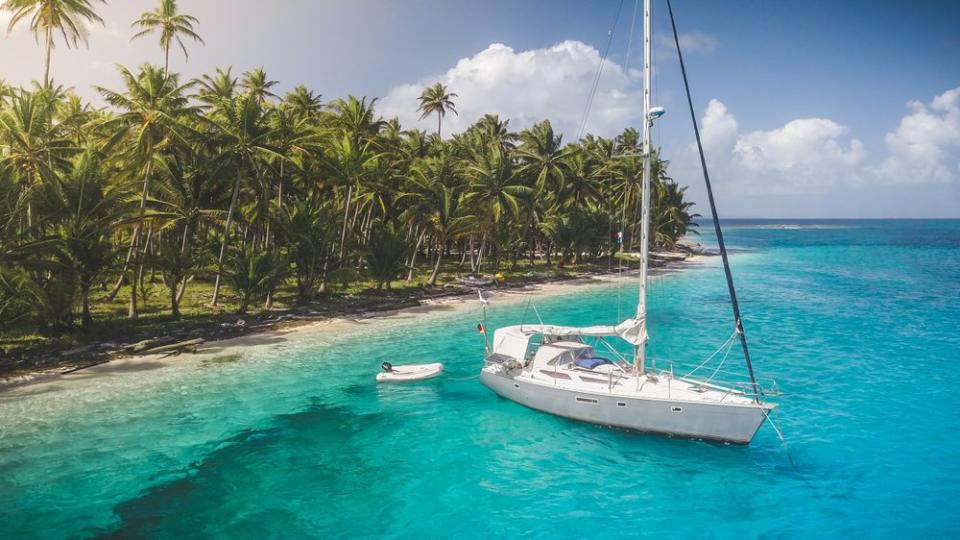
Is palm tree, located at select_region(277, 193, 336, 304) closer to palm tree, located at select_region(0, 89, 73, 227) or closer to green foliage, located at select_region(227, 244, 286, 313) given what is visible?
green foliage, located at select_region(227, 244, 286, 313)

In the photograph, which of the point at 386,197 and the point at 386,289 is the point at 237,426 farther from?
the point at 386,197

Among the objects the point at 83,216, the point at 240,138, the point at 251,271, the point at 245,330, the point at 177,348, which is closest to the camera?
the point at 83,216

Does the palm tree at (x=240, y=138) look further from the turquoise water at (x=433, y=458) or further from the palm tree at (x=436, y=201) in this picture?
the palm tree at (x=436, y=201)

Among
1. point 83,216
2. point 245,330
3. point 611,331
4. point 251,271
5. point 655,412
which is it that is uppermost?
point 83,216

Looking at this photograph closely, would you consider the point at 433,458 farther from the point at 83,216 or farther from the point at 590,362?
Answer: the point at 83,216

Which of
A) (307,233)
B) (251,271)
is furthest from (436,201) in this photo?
(251,271)

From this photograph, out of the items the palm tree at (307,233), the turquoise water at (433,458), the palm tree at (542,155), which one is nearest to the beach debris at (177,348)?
the turquoise water at (433,458)
